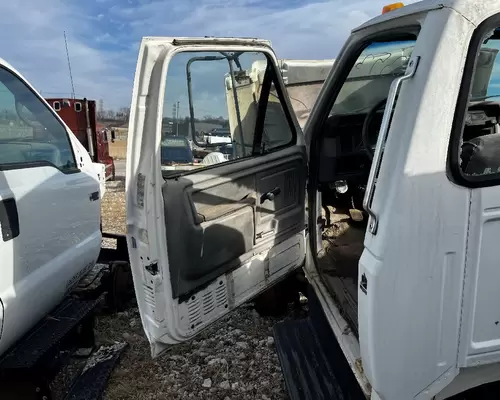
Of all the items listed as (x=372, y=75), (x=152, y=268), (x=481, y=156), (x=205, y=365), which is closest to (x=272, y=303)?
(x=205, y=365)

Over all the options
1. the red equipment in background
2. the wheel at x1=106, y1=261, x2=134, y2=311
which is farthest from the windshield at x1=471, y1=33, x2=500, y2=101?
the red equipment in background

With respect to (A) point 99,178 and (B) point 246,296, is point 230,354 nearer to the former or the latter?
(B) point 246,296

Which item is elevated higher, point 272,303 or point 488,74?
point 488,74

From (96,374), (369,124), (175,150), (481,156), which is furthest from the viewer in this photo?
(96,374)

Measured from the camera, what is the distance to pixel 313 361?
2902mm

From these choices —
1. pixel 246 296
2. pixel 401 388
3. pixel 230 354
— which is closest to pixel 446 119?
pixel 401 388

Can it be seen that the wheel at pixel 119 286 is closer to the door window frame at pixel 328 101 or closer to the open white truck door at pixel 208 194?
the open white truck door at pixel 208 194

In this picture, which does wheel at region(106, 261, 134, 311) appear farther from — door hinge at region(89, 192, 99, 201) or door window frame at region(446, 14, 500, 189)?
door window frame at region(446, 14, 500, 189)

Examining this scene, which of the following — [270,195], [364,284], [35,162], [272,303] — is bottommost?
[272,303]

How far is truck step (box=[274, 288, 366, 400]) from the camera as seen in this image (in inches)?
103

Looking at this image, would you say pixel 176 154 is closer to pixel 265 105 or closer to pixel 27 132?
pixel 265 105

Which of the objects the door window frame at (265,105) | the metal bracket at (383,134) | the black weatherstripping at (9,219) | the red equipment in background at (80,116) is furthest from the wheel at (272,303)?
the red equipment in background at (80,116)

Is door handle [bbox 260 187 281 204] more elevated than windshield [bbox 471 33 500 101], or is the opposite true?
windshield [bbox 471 33 500 101]

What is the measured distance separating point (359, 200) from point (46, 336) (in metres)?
2.48
